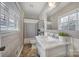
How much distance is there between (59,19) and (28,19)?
61 cm

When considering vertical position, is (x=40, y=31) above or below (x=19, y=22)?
below

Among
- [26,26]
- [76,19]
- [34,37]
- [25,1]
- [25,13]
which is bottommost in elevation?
[34,37]

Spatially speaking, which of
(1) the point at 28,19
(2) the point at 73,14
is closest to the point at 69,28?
(2) the point at 73,14

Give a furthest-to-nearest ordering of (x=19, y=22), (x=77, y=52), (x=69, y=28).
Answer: (x=19, y=22) < (x=69, y=28) < (x=77, y=52)

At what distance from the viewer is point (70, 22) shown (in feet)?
4.79

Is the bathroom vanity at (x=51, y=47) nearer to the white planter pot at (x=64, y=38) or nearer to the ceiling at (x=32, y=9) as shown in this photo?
the white planter pot at (x=64, y=38)

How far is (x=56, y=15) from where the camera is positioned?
1.48 m

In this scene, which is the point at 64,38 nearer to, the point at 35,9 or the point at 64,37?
the point at 64,37

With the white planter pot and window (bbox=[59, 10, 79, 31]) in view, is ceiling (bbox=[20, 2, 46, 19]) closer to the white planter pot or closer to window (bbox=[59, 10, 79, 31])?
window (bbox=[59, 10, 79, 31])

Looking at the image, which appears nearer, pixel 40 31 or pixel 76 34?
pixel 76 34

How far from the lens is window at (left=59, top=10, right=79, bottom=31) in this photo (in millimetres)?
1411

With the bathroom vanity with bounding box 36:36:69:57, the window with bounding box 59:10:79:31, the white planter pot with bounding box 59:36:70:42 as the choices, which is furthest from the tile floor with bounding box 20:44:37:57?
the window with bounding box 59:10:79:31

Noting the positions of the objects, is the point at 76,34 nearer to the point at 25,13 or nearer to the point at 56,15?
the point at 56,15

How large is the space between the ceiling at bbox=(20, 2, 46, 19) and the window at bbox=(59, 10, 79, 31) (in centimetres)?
45
